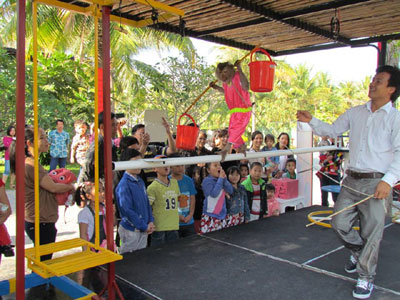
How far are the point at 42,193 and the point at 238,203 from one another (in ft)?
7.95

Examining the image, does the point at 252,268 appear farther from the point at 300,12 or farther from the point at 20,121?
the point at 300,12

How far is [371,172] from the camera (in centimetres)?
298

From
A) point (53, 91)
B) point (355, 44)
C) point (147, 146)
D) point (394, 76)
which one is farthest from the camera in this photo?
point (53, 91)

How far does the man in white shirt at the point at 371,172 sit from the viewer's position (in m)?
2.84

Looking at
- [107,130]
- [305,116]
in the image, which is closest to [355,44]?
[305,116]

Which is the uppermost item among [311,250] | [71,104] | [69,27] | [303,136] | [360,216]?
[69,27]

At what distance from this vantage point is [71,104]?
1490 cm

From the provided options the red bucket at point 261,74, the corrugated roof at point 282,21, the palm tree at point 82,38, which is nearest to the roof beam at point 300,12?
the corrugated roof at point 282,21

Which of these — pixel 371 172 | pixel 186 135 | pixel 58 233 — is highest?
pixel 186 135

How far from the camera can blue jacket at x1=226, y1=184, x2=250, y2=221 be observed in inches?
189

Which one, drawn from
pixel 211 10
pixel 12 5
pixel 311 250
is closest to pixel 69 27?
pixel 12 5

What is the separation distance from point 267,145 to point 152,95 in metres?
9.48

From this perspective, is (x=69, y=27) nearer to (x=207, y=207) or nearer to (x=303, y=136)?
(x=303, y=136)

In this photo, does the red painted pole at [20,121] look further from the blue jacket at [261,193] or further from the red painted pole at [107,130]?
the blue jacket at [261,193]
